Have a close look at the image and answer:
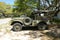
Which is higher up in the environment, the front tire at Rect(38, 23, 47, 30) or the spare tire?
the spare tire

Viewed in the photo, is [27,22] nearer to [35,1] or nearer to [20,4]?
[35,1]

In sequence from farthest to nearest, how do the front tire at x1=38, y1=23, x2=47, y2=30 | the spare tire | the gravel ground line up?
1. the front tire at x1=38, y1=23, x2=47, y2=30
2. the spare tire
3. the gravel ground

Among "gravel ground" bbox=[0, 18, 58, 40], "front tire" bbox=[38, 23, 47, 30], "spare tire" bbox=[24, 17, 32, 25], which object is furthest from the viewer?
"front tire" bbox=[38, 23, 47, 30]

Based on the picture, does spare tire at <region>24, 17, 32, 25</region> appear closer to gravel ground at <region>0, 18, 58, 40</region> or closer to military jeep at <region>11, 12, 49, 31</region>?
military jeep at <region>11, 12, 49, 31</region>

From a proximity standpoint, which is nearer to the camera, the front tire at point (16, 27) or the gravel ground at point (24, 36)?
the gravel ground at point (24, 36)

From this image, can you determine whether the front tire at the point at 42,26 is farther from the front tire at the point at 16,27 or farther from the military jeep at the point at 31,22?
the front tire at the point at 16,27

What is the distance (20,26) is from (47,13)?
3530 mm

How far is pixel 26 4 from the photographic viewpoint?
33812 millimetres

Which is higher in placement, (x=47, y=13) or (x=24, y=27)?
(x=47, y=13)

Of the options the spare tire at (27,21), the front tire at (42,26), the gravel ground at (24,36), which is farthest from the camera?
the front tire at (42,26)

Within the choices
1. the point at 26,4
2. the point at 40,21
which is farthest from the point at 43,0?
the point at 40,21

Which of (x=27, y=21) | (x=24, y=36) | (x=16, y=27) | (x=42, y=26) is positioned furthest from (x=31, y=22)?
(x=24, y=36)

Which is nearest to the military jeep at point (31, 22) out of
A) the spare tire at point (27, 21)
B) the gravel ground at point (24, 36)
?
the spare tire at point (27, 21)

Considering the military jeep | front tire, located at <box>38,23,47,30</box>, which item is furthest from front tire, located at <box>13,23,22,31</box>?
front tire, located at <box>38,23,47,30</box>
